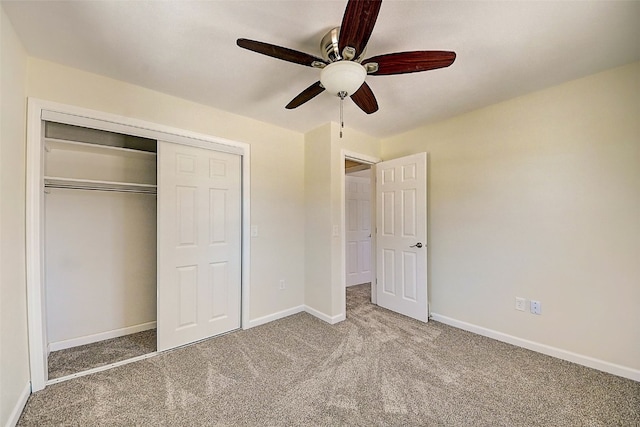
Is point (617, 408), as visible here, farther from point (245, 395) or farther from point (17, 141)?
point (17, 141)

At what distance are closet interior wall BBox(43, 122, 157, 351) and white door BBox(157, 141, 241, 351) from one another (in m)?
0.35

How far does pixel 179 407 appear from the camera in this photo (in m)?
1.65

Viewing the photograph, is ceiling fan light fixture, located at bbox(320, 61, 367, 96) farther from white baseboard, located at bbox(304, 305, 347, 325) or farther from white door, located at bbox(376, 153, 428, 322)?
white baseboard, located at bbox(304, 305, 347, 325)

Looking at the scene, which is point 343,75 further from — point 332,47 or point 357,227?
point 357,227

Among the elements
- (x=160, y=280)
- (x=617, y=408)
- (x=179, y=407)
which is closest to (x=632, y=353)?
(x=617, y=408)

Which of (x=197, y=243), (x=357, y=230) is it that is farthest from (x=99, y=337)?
(x=357, y=230)

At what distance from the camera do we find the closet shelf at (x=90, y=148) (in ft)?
7.47

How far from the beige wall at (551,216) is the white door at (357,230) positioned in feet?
6.37

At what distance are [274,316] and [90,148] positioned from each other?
8.23 ft

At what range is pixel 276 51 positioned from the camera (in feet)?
4.65

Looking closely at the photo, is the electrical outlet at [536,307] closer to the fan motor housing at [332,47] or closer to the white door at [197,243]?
the fan motor housing at [332,47]

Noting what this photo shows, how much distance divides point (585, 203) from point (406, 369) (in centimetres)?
195

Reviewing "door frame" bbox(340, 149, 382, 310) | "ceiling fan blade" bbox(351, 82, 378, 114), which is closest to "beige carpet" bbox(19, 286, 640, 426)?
"door frame" bbox(340, 149, 382, 310)

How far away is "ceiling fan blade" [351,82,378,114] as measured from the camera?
175 centimetres
